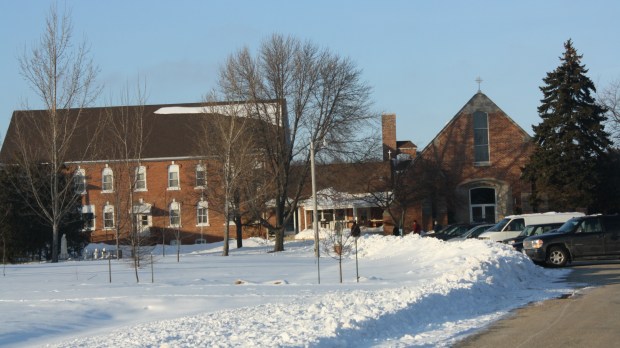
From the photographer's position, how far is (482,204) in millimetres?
60438

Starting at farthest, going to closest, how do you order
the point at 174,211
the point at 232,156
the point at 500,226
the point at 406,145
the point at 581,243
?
the point at 406,145 → the point at 174,211 → the point at 232,156 → the point at 500,226 → the point at 581,243

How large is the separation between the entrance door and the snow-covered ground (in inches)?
1307

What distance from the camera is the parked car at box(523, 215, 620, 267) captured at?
26953 millimetres

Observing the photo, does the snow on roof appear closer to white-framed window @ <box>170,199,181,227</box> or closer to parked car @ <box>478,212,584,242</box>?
parked car @ <box>478,212,584,242</box>

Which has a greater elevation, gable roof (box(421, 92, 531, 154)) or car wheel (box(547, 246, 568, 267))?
gable roof (box(421, 92, 531, 154))

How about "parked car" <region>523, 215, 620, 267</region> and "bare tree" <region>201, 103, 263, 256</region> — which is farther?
"bare tree" <region>201, 103, 263, 256</region>

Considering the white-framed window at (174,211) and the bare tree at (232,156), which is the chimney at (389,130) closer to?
the white-framed window at (174,211)

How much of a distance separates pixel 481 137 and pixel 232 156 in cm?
2758

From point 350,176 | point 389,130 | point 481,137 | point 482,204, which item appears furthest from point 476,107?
point 389,130

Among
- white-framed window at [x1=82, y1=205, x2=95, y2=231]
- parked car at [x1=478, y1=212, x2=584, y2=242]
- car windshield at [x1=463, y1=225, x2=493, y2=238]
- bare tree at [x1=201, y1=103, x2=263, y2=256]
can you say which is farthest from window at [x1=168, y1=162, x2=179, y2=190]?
parked car at [x1=478, y1=212, x2=584, y2=242]

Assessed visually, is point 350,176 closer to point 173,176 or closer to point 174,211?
point 174,211

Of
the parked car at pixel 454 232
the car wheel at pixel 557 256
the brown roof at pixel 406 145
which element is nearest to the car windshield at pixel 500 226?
the parked car at pixel 454 232

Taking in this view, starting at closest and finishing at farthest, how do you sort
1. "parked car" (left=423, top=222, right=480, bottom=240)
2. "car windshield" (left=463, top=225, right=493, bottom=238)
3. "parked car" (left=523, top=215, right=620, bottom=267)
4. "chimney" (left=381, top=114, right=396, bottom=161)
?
"parked car" (left=523, top=215, right=620, bottom=267) < "car windshield" (left=463, top=225, right=493, bottom=238) < "parked car" (left=423, top=222, right=480, bottom=240) < "chimney" (left=381, top=114, right=396, bottom=161)

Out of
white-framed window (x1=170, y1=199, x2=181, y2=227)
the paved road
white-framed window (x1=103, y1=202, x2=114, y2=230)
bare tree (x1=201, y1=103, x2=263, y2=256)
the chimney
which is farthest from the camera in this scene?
the chimney
